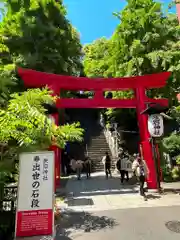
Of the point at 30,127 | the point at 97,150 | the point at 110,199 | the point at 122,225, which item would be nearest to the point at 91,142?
the point at 97,150

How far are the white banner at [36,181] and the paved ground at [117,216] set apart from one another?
7.50 ft

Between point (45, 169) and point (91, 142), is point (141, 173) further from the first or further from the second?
point (91, 142)

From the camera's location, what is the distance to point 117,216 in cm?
720

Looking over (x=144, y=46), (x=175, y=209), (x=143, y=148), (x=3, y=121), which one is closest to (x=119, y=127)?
(x=144, y=46)

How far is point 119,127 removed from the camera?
74.3 ft

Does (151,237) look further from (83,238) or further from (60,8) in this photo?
(60,8)

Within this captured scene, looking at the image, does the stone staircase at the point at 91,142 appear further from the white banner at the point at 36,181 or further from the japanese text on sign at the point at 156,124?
the white banner at the point at 36,181

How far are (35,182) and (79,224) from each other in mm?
3253

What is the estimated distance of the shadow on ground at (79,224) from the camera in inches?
242

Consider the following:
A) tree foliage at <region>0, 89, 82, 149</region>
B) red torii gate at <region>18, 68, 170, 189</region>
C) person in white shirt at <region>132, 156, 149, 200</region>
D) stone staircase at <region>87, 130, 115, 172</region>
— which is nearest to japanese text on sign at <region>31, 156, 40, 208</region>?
tree foliage at <region>0, 89, 82, 149</region>

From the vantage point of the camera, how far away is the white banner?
13.0 ft

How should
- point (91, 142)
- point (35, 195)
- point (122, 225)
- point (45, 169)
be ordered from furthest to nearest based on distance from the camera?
point (91, 142) → point (122, 225) → point (45, 169) → point (35, 195)

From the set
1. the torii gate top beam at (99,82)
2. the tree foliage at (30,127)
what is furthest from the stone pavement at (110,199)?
the torii gate top beam at (99,82)

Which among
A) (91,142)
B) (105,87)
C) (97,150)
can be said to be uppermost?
(105,87)
